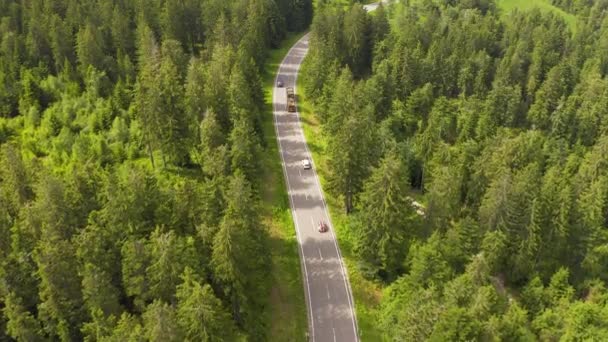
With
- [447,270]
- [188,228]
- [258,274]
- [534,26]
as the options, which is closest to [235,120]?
[188,228]

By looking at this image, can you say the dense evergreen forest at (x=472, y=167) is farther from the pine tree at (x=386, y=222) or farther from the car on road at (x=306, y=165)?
the car on road at (x=306, y=165)

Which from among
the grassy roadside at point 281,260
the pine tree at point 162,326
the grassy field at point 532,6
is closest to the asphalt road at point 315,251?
the grassy roadside at point 281,260

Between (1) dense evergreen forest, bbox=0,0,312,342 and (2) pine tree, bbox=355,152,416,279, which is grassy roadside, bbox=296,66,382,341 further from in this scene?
(1) dense evergreen forest, bbox=0,0,312,342

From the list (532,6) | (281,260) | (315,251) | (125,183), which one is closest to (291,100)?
(315,251)

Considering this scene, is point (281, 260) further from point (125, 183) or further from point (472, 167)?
point (472, 167)

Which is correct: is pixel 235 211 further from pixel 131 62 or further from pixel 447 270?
pixel 131 62

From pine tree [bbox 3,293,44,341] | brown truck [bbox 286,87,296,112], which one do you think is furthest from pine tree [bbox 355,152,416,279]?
brown truck [bbox 286,87,296,112]
